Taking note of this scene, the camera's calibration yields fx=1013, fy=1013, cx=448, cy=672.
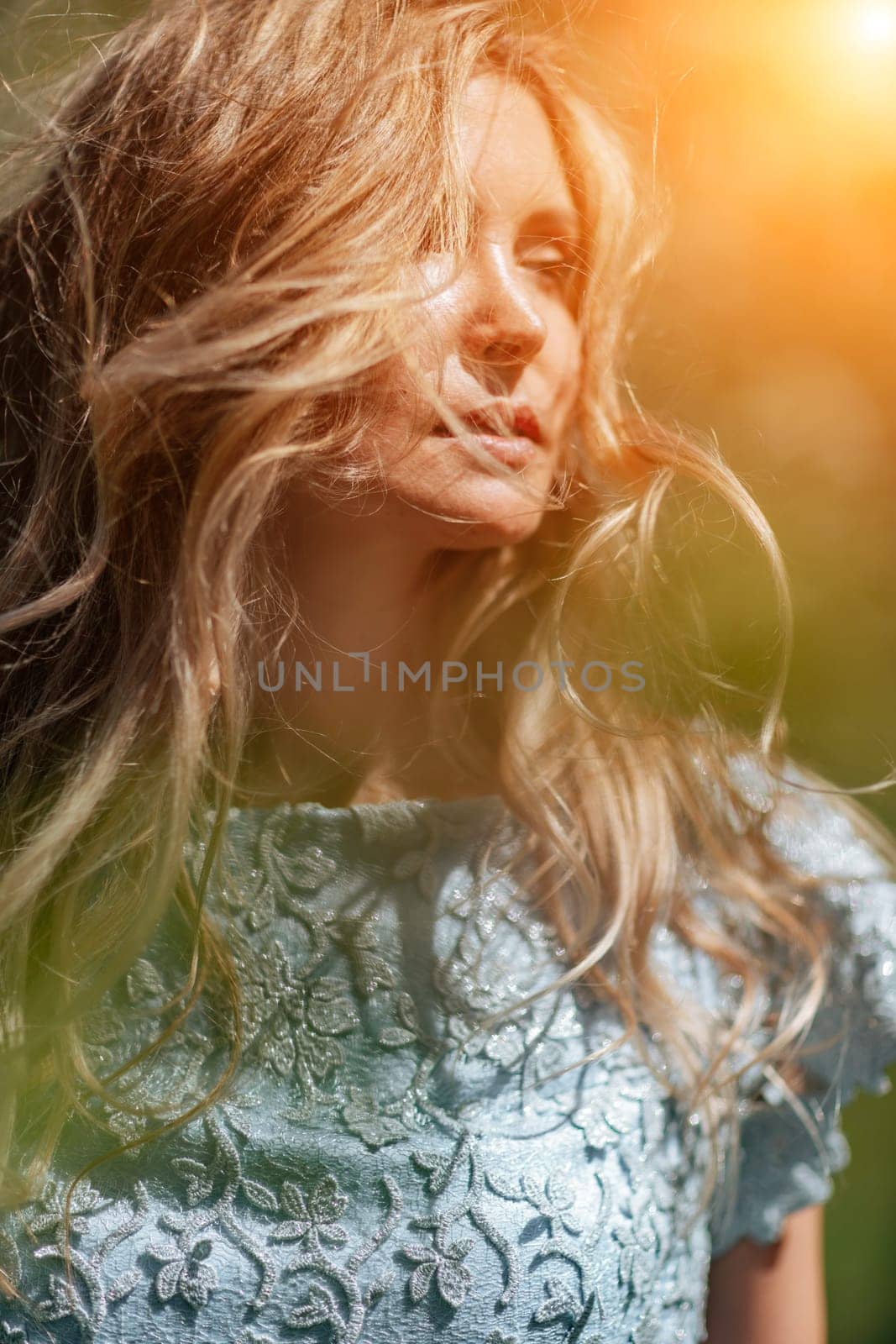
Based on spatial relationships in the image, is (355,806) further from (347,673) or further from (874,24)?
(874,24)

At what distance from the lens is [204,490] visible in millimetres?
604

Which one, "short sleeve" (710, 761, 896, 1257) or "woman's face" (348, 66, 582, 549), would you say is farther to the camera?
"short sleeve" (710, 761, 896, 1257)

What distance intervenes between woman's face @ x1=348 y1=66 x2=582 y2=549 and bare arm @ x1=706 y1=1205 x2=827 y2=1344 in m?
0.55

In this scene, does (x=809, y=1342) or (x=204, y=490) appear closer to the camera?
(x=204, y=490)

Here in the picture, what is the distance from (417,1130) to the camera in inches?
25.1

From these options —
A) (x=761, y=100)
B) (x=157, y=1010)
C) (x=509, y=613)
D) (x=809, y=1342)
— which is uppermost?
(x=761, y=100)

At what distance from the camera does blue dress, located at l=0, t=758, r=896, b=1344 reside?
60 cm

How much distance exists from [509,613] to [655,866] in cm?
22

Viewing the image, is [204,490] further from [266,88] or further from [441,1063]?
[441,1063]

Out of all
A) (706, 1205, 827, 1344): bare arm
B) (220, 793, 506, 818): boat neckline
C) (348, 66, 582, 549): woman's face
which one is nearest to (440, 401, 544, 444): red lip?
(348, 66, 582, 549): woman's face

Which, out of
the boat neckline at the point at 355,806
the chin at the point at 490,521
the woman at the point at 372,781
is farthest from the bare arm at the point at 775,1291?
the chin at the point at 490,521

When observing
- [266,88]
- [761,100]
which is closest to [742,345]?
[761,100]

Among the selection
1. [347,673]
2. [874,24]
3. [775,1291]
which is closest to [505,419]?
[347,673]

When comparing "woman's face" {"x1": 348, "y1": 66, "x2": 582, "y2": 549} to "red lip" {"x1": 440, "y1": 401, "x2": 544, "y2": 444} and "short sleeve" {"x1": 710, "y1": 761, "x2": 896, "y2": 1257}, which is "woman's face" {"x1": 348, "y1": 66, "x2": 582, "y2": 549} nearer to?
"red lip" {"x1": 440, "y1": 401, "x2": 544, "y2": 444}
